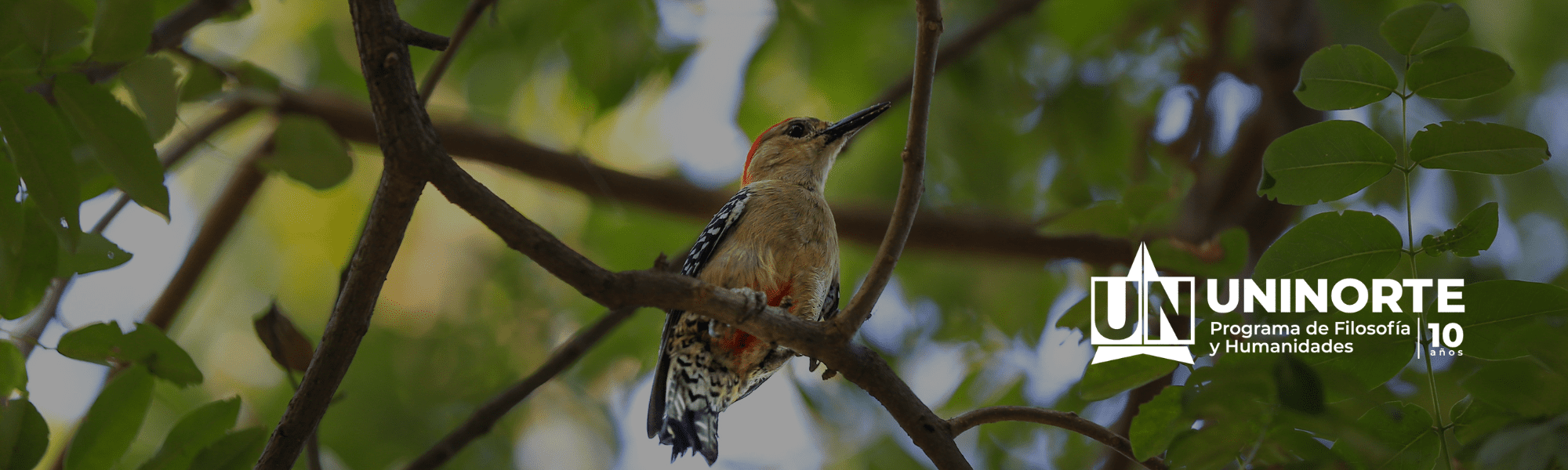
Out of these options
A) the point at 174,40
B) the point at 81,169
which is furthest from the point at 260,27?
the point at 81,169

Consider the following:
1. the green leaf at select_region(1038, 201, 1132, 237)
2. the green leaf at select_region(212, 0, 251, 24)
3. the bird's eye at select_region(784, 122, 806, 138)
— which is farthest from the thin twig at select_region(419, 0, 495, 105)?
the green leaf at select_region(1038, 201, 1132, 237)

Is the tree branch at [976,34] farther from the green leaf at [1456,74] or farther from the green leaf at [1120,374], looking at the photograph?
the green leaf at [1456,74]

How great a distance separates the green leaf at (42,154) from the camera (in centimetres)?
212

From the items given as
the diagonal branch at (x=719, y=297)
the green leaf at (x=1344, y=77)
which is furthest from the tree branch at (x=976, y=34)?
the green leaf at (x=1344, y=77)

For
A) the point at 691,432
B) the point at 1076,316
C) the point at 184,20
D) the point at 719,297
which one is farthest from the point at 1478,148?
the point at 184,20

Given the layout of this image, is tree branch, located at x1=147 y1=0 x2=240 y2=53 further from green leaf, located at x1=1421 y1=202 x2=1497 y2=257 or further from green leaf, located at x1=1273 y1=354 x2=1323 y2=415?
green leaf, located at x1=1421 y1=202 x2=1497 y2=257

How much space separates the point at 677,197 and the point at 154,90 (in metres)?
2.81

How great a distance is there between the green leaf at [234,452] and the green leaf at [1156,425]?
2439 mm

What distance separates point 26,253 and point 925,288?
211 inches

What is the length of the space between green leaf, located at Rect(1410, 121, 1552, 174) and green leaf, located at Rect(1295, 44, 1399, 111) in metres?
0.15

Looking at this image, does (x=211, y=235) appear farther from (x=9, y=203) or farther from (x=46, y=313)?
(x=9, y=203)

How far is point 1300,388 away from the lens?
180cm

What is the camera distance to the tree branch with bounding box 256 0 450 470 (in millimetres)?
2107

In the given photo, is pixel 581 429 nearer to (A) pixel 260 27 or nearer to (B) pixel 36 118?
(A) pixel 260 27
